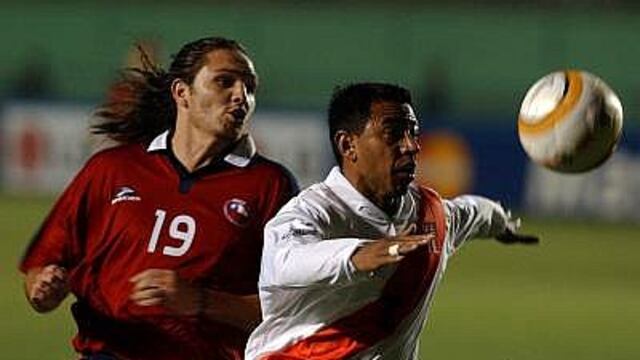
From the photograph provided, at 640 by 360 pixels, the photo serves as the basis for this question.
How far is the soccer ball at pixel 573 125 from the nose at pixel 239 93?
103 cm

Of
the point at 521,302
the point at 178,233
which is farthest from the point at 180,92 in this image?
the point at 521,302

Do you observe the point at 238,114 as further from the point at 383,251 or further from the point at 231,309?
the point at 383,251

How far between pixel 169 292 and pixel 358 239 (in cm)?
98

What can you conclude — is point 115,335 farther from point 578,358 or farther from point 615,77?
point 615,77

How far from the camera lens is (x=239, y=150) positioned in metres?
6.65

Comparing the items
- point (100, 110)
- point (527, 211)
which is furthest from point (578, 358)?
point (527, 211)

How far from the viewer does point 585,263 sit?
17.4 meters

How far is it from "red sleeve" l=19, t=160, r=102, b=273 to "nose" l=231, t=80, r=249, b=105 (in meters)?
0.64

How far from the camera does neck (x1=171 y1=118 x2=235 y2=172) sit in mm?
6598

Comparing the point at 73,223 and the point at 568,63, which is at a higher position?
the point at 73,223

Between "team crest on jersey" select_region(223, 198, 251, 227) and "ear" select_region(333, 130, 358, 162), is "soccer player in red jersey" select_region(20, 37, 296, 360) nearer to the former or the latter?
"team crest on jersey" select_region(223, 198, 251, 227)

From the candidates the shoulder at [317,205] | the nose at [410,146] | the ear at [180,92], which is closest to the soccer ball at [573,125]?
the nose at [410,146]

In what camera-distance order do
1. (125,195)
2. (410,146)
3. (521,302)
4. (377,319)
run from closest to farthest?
1. (410,146)
2. (377,319)
3. (125,195)
4. (521,302)

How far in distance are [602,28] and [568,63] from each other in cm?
77
